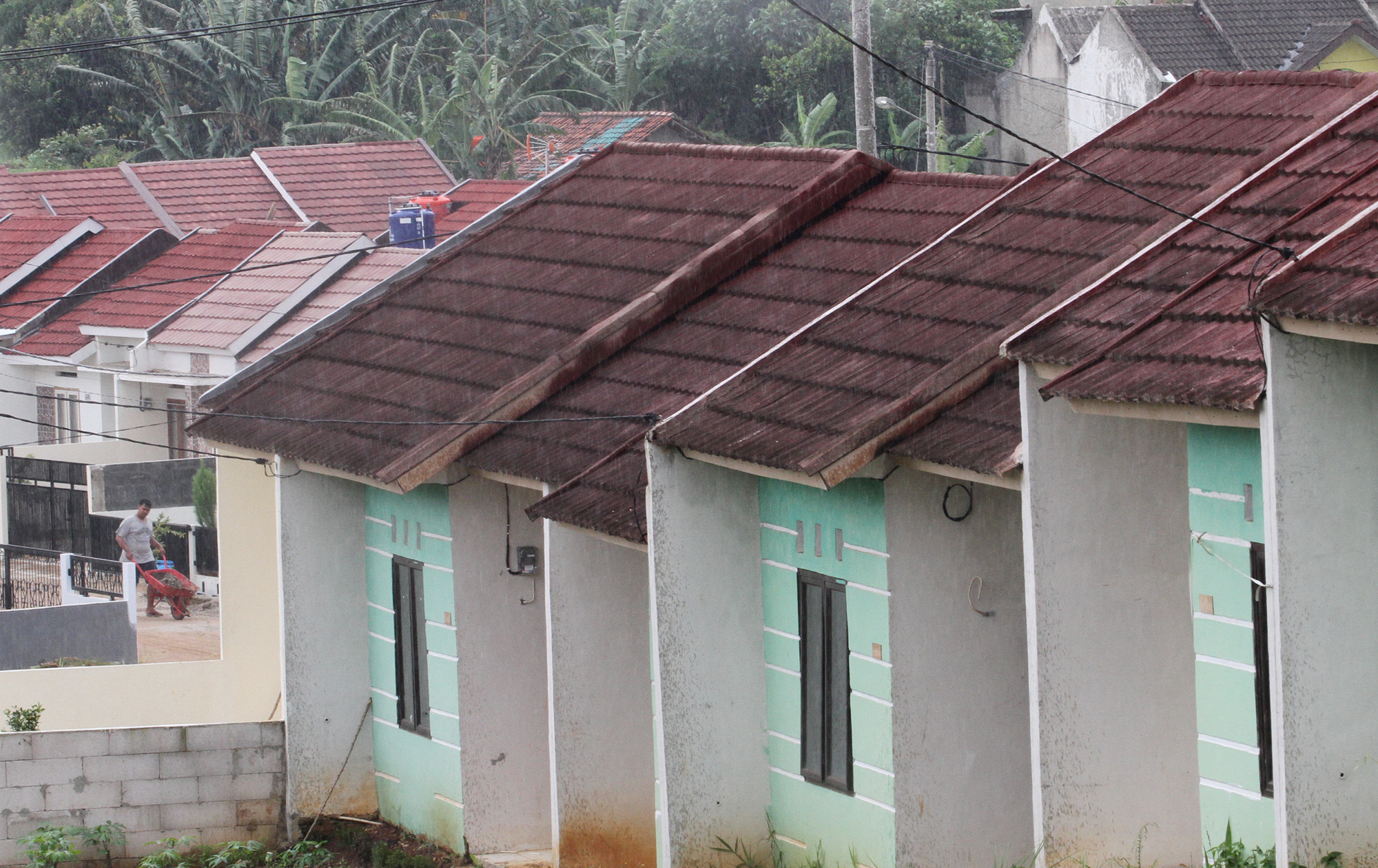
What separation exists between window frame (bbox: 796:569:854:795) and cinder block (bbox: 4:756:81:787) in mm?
6124

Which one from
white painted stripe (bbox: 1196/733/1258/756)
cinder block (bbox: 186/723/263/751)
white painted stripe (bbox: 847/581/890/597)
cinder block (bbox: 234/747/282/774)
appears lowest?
cinder block (bbox: 234/747/282/774)

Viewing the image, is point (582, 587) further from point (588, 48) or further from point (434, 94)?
point (588, 48)

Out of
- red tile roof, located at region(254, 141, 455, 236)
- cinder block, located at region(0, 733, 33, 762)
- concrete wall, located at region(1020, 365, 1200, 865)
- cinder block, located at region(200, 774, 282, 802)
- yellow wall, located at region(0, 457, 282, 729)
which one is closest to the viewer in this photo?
concrete wall, located at region(1020, 365, 1200, 865)

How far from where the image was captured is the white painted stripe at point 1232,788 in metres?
7.49

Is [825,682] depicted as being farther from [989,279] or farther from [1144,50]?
[1144,50]

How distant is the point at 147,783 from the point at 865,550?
260 inches

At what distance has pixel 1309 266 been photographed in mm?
6316

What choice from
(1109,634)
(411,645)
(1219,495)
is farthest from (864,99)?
(1219,495)

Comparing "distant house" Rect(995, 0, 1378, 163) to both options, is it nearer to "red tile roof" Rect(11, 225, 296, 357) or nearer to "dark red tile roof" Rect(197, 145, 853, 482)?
"red tile roof" Rect(11, 225, 296, 357)

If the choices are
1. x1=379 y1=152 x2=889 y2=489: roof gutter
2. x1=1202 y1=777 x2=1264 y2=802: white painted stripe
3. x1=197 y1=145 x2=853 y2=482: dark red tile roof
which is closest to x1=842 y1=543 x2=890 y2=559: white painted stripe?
x1=1202 y1=777 x2=1264 y2=802: white painted stripe

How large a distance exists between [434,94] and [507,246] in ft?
89.3

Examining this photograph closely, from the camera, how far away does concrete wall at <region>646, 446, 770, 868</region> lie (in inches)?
390

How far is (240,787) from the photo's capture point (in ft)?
44.3

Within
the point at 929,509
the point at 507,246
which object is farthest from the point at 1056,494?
the point at 507,246
